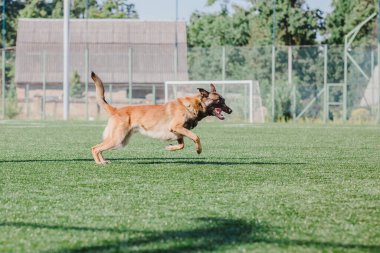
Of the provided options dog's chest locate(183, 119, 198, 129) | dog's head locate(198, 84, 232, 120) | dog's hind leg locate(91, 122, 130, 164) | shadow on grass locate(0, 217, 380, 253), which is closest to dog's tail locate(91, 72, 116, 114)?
dog's hind leg locate(91, 122, 130, 164)

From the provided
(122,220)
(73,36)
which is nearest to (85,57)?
(73,36)

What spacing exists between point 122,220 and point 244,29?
146 feet

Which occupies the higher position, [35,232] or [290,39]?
[290,39]

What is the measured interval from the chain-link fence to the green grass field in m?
22.9

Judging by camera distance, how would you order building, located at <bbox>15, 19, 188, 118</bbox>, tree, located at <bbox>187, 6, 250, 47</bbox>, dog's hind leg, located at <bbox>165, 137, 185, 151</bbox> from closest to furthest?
dog's hind leg, located at <bbox>165, 137, 185, 151</bbox> → building, located at <bbox>15, 19, 188, 118</bbox> → tree, located at <bbox>187, 6, 250, 47</bbox>

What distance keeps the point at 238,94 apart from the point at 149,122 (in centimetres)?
2546

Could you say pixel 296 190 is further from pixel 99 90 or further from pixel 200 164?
pixel 99 90

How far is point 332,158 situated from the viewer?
13023mm

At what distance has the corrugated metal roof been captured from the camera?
3947cm

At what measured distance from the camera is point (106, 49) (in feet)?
138

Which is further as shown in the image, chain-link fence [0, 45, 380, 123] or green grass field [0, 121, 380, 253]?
chain-link fence [0, 45, 380, 123]

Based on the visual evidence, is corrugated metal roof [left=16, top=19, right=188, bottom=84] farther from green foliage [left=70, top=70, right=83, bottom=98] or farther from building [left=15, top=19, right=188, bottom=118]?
green foliage [left=70, top=70, right=83, bottom=98]

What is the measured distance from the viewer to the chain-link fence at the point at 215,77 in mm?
35531

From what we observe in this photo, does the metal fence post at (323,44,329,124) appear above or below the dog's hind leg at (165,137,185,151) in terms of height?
above
